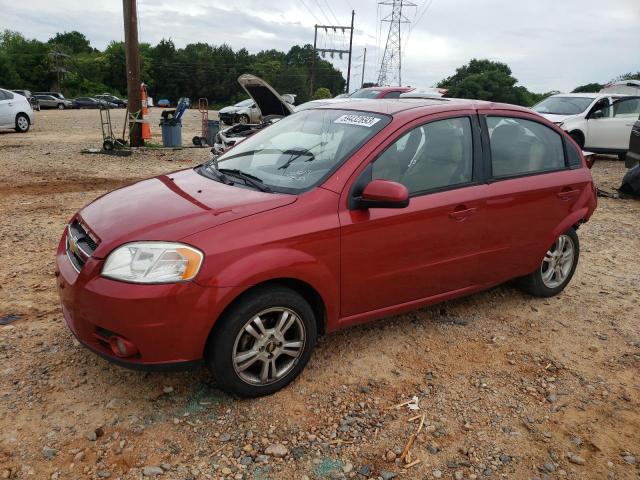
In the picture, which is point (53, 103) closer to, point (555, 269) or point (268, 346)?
point (555, 269)

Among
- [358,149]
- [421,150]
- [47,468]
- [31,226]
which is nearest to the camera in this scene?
[47,468]

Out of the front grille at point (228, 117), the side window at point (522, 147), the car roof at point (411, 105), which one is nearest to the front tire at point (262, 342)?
the car roof at point (411, 105)

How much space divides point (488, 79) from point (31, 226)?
26.6m

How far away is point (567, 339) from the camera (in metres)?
3.89

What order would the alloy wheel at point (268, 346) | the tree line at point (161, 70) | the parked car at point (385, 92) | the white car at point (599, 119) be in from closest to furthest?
the alloy wheel at point (268, 346) < the white car at point (599, 119) < the parked car at point (385, 92) < the tree line at point (161, 70)

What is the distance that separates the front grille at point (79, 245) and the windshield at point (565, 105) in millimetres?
12500

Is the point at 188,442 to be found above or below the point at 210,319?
below

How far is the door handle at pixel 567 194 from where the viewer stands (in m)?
4.13

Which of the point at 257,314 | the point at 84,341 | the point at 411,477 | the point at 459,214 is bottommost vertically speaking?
the point at 411,477

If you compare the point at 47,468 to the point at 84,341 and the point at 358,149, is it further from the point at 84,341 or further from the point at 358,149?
the point at 358,149

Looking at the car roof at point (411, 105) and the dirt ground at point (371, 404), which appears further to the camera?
the car roof at point (411, 105)

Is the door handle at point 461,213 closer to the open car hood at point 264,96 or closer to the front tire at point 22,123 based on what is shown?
the open car hood at point 264,96

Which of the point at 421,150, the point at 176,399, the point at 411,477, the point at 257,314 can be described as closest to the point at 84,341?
the point at 176,399

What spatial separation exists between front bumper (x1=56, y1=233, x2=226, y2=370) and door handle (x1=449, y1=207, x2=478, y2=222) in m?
1.67
